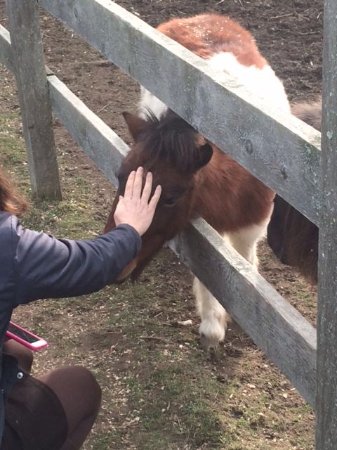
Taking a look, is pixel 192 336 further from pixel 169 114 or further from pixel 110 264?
pixel 110 264

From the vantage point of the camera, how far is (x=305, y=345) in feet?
7.98

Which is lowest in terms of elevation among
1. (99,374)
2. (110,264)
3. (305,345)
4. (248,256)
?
(99,374)

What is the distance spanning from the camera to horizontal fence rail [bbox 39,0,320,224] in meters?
2.05

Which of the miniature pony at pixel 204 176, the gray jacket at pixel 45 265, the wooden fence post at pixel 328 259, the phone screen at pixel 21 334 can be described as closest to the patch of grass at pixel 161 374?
the miniature pony at pixel 204 176

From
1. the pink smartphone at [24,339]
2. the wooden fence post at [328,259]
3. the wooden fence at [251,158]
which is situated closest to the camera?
the wooden fence post at [328,259]

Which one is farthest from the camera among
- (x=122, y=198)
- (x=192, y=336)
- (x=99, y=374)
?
(x=192, y=336)

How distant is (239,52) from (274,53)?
106 inches

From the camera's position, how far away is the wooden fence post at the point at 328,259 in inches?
71.3

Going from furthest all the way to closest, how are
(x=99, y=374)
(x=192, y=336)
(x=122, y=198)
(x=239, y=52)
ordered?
(x=239, y=52) < (x=192, y=336) < (x=99, y=374) < (x=122, y=198)

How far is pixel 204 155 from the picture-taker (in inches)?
121

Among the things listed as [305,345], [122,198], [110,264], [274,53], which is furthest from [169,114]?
[274,53]

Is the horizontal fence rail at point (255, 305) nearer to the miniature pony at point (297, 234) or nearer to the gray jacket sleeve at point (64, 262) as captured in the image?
the miniature pony at point (297, 234)

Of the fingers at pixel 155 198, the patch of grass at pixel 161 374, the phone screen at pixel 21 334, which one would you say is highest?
the fingers at pixel 155 198

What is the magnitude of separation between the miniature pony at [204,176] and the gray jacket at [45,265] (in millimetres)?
524
